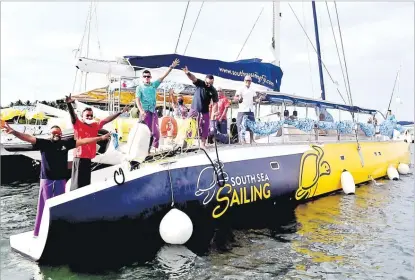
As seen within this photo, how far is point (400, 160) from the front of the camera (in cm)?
1952

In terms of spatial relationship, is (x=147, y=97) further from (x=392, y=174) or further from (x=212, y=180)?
(x=392, y=174)

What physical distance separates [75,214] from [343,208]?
740 centimetres

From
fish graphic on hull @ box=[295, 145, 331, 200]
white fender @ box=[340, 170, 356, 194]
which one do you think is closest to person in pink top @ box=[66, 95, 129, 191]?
fish graphic on hull @ box=[295, 145, 331, 200]

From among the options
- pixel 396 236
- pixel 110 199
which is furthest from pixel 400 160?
pixel 110 199

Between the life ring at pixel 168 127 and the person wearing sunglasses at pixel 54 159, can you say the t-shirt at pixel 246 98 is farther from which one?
the person wearing sunglasses at pixel 54 159

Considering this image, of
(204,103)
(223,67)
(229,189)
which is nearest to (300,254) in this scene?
(229,189)

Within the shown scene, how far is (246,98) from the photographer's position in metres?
10.4

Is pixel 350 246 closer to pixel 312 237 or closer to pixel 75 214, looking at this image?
pixel 312 237

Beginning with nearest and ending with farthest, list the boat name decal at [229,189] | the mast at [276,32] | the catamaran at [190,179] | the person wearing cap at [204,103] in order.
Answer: the catamaran at [190,179] < the boat name decal at [229,189] < the person wearing cap at [204,103] < the mast at [276,32]

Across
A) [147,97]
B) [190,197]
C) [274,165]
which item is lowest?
[190,197]

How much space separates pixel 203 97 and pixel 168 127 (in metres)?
1.20

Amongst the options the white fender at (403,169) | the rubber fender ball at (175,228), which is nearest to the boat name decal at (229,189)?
the rubber fender ball at (175,228)

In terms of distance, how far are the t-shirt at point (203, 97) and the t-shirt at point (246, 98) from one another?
1684 millimetres

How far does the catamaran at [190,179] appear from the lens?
688 cm
